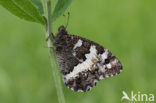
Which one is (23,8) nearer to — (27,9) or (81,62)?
(27,9)

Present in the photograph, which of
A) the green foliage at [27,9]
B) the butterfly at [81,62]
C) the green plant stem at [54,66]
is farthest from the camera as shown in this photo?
the butterfly at [81,62]

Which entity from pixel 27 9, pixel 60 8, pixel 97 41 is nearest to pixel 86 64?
pixel 60 8

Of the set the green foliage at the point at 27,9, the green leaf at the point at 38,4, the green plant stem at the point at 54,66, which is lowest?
the green plant stem at the point at 54,66

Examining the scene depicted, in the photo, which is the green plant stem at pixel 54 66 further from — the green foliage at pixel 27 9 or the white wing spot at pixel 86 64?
the white wing spot at pixel 86 64

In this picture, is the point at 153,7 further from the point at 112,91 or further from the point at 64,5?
the point at 64,5

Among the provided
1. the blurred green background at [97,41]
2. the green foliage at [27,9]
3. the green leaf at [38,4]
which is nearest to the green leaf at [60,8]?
the green foliage at [27,9]

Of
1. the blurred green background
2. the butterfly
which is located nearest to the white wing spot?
the butterfly
